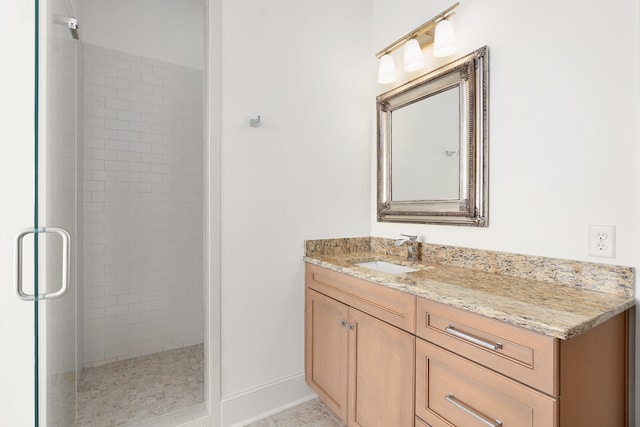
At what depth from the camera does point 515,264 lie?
A: 1423 mm

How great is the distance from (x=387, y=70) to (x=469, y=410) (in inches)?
70.1

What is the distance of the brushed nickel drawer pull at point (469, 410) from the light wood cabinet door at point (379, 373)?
18 centimetres

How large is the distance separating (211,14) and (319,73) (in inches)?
27.0

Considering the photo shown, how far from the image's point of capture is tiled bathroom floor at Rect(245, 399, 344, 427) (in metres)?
1.78

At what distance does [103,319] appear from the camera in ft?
7.79

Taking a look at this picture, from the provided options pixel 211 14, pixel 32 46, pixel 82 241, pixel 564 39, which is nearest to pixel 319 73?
pixel 211 14

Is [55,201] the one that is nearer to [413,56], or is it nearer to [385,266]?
[385,266]

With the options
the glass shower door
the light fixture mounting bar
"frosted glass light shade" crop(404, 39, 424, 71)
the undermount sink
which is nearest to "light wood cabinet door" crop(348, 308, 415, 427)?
the undermount sink

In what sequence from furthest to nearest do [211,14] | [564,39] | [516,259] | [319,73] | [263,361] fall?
1. [319,73]
2. [263,361]
3. [211,14]
4. [516,259]
5. [564,39]

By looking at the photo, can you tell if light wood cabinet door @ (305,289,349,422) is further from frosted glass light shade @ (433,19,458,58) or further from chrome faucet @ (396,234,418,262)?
frosted glass light shade @ (433,19,458,58)

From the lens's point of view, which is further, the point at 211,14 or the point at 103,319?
the point at 103,319

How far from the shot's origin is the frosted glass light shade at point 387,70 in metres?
1.96

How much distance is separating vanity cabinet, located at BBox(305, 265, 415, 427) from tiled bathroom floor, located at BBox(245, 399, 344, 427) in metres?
0.15

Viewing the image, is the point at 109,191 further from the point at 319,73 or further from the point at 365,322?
the point at 365,322
